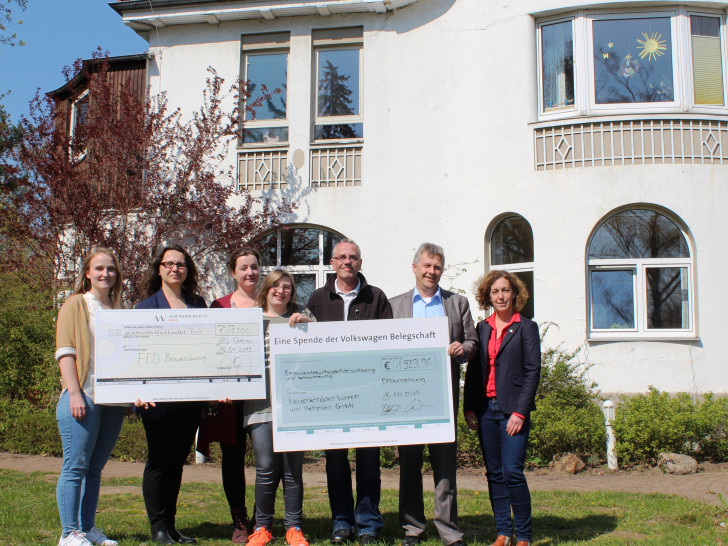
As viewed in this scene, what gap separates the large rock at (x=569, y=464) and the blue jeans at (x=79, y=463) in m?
6.50

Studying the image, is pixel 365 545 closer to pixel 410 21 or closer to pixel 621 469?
pixel 621 469

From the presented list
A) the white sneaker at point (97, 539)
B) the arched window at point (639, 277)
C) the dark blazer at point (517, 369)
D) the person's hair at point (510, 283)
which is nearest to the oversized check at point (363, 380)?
the dark blazer at point (517, 369)

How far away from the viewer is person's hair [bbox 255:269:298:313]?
17.9 ft

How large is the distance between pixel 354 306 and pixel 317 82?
30.1ft

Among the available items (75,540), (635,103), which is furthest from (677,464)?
(75,540)

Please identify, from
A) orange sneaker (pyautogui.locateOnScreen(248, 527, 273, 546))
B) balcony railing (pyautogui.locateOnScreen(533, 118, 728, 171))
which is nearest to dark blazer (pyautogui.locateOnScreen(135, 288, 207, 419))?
orange sneaker (pyautogui.locateOnScreen(248, 527, 273, 546))

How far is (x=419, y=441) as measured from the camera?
529cm

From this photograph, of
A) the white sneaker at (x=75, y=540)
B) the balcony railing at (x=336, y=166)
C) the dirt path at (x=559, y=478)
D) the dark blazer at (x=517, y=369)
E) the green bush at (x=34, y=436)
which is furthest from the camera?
the balcony railing at (x=336, y=166)

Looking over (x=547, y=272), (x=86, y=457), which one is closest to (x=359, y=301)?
(x=86, y=457)

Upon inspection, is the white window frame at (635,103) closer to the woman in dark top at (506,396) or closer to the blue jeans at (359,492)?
the woman in dark top at (506,396)

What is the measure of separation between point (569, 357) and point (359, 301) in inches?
247

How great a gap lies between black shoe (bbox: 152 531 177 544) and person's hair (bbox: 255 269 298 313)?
1.84 meters

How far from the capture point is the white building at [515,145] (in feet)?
37.7

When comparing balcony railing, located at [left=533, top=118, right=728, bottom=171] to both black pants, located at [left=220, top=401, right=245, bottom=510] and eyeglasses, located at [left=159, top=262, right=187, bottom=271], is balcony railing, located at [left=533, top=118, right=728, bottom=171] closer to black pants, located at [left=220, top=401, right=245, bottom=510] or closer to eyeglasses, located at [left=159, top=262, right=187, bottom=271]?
eyeglasses, located at [left=159, top=262, right=187, bottom=271]
